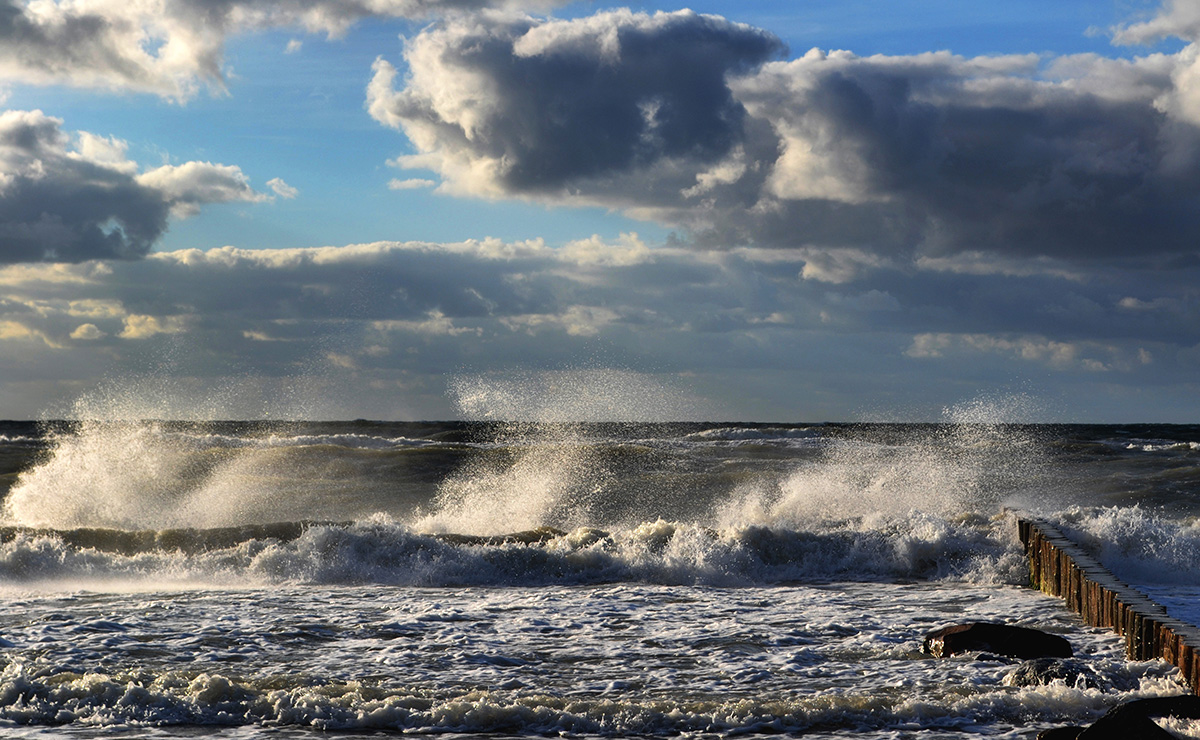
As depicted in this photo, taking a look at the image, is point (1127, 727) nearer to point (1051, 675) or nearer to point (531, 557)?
point (1051, 675)

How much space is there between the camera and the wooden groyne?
671 centimetres

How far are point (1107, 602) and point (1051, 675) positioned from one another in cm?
229

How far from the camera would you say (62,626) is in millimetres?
9203

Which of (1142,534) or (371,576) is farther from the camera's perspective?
(1142,534)

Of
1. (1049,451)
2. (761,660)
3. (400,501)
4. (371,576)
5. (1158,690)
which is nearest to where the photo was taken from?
(1158,690)

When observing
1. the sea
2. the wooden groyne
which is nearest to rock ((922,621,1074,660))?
the sea

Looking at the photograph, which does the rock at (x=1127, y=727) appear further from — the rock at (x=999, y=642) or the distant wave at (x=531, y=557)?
the distant wave at (x=531, y=557)

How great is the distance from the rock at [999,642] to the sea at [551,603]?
0.57ft

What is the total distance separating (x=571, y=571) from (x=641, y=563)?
3.07 ft

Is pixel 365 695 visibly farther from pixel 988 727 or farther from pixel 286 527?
pixel 286 527

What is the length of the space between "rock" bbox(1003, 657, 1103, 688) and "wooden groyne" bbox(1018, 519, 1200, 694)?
583 mm

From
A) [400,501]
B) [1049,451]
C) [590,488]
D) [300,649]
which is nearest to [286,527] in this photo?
[300,649]

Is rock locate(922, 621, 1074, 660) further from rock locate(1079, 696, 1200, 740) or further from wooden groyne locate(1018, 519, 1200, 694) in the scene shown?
rock locate(1079, 696, 1200, 740)

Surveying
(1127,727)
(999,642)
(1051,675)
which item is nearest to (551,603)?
(999,642)
